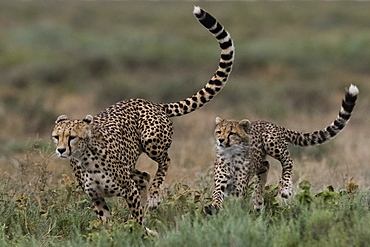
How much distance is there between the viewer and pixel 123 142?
18.9 feet

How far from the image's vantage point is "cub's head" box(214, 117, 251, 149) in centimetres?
582

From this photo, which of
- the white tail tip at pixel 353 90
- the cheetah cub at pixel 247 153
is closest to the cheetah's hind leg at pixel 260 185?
the cheetah cub at pixel 247 153

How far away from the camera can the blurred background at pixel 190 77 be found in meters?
9.25

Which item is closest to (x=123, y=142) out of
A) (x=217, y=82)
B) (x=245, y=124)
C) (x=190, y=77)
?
(x=245, y=124)

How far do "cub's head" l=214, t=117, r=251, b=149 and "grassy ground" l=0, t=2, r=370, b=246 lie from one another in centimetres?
48

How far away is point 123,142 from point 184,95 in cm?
1256

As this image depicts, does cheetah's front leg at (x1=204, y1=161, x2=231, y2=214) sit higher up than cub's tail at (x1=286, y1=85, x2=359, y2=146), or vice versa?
cub's tail at (x1=286, y1=85, x2=359, y2=146)

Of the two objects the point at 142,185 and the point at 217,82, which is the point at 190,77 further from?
the point at 142,185

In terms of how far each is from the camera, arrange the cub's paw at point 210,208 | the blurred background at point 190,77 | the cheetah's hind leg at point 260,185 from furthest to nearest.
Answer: the blurred background at point 190,77 < the cheetah's hind leg at point 260,185 < the cub's paw at point 210,208

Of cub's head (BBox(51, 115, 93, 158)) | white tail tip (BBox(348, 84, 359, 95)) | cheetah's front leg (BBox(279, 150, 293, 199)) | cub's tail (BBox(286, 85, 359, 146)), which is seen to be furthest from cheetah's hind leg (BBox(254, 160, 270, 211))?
cub's head (BBox(51, 115, 93, 158))

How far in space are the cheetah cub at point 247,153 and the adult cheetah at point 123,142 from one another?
0.51 meters

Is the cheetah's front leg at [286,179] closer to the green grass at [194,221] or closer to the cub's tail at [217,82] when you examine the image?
the green grass at [194,221]

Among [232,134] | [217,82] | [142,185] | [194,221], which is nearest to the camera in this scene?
[194,221]

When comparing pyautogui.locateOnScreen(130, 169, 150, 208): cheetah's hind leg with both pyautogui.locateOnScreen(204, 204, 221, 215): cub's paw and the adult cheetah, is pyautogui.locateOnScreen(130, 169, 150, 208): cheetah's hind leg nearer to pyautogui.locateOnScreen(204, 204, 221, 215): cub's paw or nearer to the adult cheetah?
the adult cheetah
